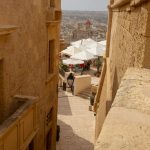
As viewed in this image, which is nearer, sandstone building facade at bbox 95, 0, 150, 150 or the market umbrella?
sandstone building facade at bbox 95, 0, 150, 150

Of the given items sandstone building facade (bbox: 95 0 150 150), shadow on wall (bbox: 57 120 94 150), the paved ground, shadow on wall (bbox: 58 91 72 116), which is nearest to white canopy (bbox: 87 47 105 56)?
shadow on wall (bbox: 58 91 72 116)

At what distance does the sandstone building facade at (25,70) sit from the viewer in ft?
20.7

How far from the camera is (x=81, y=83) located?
22891mm

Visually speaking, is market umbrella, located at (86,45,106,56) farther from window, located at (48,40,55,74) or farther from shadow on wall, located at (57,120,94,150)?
window, located at (48,40,55,74)

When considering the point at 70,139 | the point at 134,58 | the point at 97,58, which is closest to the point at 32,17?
the point at 134,58

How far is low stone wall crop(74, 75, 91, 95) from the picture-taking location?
22.5m

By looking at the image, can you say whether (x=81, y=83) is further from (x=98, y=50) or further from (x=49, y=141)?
(x=49, y=141)

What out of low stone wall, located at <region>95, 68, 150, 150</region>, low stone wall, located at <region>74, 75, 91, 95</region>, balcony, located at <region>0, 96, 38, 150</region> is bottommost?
low stone wall, located at <region>74, 75, 91, 95</region>

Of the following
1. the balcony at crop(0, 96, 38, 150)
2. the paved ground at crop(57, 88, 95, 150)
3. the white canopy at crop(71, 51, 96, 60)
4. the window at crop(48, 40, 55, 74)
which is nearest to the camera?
the balcony at crop(0, 96, 38, 150)

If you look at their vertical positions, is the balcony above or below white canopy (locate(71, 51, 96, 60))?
above

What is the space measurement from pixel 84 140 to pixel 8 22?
914 centimetres

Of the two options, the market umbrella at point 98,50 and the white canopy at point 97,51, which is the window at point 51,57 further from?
the white canopy at point 97,51

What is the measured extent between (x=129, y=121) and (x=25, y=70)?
620cm

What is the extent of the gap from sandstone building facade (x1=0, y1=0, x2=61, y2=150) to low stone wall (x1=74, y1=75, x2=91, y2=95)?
1053 centimetres
